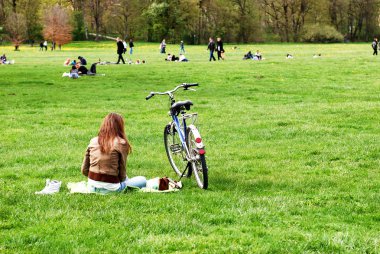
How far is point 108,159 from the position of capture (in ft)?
28.6

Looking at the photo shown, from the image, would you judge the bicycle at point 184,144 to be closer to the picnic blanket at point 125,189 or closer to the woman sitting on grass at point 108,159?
the picnic blanket at point 125,189

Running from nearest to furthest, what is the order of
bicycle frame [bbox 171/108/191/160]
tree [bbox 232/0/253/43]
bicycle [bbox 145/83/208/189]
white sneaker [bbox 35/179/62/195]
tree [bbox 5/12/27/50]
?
white sneaker [bbox 35/179/62/195], bicycle [bbox 145/83/208/189], bicycle frame [bbox 171/108/191/160], tree [bbox 5/12/27/50], tree [bbox 232/0/253/43]

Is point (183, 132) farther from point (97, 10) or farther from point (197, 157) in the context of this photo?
point (97, 10)

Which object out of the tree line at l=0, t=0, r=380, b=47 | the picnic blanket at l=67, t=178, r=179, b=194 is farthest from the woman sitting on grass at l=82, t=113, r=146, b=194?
the tree line at l=0, t=0, r=380, b=47

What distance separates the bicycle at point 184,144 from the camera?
8.94 m

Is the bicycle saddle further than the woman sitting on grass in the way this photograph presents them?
Yes

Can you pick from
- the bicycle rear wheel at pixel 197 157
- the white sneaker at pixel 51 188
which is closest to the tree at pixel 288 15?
the bicycle rear wheel at pixel 197 157

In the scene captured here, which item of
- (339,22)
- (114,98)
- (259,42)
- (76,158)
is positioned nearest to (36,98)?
(114,98)

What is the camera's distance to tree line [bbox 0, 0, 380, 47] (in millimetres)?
106250

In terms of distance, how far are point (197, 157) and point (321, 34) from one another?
102 metres

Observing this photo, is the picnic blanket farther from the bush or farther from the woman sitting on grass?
the bush

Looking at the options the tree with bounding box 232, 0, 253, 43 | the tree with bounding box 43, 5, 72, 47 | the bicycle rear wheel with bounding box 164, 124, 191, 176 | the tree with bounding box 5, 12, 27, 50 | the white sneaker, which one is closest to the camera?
the white sneaker

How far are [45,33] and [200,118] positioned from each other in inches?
3192

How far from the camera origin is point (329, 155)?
11.7 m
